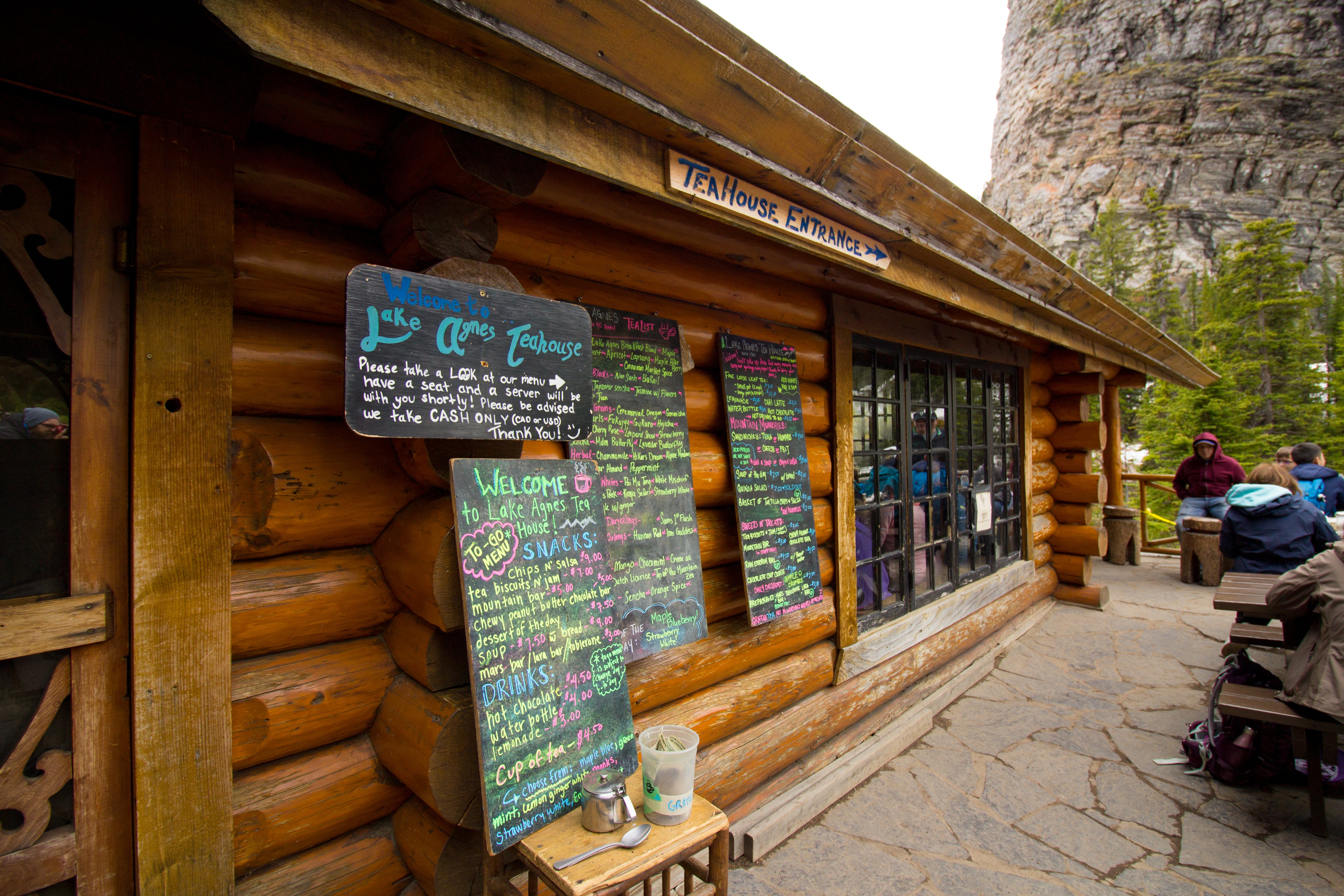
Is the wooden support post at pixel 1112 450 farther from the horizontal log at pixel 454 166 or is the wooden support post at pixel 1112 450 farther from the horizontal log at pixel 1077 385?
the horizontal log at pixel 454 166

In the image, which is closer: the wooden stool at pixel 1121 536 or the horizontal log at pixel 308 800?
the horizontal log at pixel 308 800

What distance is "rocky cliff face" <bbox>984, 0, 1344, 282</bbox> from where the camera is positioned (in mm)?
31609

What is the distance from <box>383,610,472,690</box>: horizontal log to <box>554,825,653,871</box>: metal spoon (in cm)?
54

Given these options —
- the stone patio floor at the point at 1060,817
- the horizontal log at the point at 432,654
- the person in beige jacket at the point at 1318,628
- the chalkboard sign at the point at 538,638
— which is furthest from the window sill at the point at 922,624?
the horizontal log at the point at 432,654

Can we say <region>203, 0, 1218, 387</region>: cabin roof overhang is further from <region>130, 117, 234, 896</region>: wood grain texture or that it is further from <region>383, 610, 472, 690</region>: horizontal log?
<region>383, 610, 472, 690</region>: horizontal log

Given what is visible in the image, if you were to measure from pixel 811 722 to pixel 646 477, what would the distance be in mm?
1888

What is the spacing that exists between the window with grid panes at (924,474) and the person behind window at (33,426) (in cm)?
364

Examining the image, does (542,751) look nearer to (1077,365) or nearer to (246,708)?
(246,708)

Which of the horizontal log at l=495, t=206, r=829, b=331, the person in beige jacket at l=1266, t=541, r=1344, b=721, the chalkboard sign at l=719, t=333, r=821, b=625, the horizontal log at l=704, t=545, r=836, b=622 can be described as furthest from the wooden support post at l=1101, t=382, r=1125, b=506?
the horizontal log at l=704, t=545, r=836, b=622

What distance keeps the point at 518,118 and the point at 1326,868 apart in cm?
450

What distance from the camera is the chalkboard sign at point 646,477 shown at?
2270 mm

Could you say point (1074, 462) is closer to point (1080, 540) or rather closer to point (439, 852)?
point (1080, 540)

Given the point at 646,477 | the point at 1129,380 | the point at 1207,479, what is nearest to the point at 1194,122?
the point at 1129,380

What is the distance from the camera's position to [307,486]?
1635 mm
